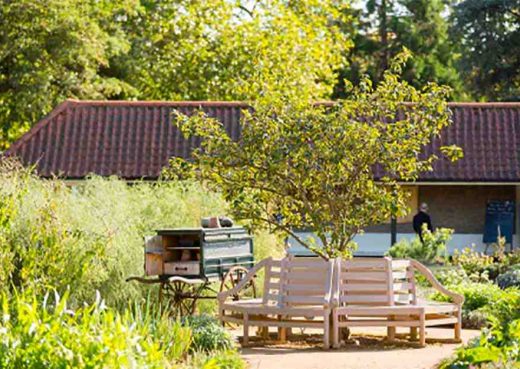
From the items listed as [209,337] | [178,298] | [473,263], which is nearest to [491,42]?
[473,263]

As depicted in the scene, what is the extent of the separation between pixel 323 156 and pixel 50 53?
23027mm

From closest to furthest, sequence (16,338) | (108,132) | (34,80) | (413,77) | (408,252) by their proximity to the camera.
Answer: (16,338), (408,252), (108,132), (34,80), (413,77)

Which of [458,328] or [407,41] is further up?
[407,41]

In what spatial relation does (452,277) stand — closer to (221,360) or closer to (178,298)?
(178,298)

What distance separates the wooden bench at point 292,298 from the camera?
1541 cm

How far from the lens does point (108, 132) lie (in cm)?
3244

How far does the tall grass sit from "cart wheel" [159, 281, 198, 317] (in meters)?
0.80

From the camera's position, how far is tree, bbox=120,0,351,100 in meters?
41.8

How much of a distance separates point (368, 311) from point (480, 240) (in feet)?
59.4

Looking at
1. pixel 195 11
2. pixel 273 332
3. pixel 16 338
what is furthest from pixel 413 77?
pixel 16 338

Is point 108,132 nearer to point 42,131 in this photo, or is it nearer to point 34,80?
point 42,131

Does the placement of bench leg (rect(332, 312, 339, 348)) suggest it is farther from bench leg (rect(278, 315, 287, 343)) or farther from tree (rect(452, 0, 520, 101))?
tree (rect(452, 0, 520, 101))

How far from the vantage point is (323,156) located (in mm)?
16297

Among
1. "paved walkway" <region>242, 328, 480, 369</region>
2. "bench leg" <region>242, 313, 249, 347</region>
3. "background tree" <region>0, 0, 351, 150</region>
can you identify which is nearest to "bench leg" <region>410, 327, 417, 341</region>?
"paved walkway" <region>242, 328, 480, 369</region>
